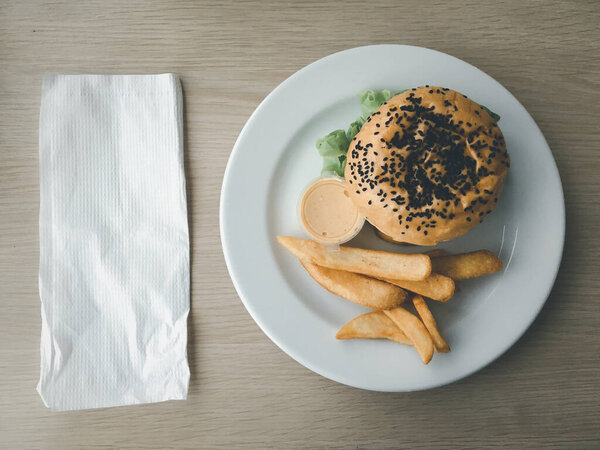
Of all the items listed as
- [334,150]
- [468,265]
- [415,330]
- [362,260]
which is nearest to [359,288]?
[362,260]

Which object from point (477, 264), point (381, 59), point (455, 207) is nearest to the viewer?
point (455, 207)

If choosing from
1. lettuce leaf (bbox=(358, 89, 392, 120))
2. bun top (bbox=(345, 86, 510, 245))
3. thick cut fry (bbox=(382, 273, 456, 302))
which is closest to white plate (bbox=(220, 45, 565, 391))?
lettuce leaf (bbox=(358, 89, 392, 120))

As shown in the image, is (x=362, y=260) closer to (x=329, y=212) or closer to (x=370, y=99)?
(x=329, y=212)

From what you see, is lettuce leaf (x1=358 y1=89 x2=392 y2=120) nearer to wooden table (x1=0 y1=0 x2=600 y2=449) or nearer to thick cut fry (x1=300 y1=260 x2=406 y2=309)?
wooden table (x1=0 y1=0 x2=600 y2=449)

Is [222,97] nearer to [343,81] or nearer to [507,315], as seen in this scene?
[343,81]

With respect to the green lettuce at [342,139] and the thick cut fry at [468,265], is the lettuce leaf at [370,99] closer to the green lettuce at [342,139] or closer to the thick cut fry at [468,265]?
the green lettuce at [342,139]

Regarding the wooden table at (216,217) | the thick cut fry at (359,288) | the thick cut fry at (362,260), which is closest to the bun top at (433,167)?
the thick cut fry at (362,260)

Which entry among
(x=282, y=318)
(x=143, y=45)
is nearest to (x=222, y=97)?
(x=143, y=45)
